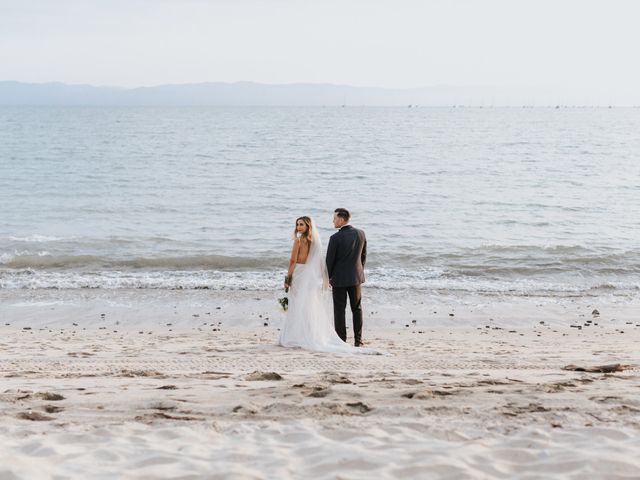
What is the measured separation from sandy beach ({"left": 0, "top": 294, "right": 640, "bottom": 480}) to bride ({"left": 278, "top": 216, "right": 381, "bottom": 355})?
1.72 feet

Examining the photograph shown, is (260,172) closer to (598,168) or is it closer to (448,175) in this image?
(448,175)

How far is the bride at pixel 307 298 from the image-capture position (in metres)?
9.57

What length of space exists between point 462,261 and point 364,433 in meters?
14.1

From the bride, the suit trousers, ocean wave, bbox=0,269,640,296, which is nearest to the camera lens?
the bride

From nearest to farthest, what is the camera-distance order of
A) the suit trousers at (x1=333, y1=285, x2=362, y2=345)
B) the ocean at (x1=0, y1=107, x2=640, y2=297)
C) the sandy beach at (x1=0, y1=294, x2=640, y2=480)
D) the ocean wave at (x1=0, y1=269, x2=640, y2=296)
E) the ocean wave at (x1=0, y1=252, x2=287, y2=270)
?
the sandy beach at (x1=0, y1=294, x2=640, y2=480) → the suit trousers at (x1=333, y1=285, x2=362, y2=345) → the ocean wave at (x1=0, y1=269, x2=640, y2=296) → the ocean at (x1=0, y1=107, x2=640, y2=297) → the ocean wave at (x1=0, y1=252, x2=287, y2=270)

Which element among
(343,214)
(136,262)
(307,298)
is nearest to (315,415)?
(307,298)

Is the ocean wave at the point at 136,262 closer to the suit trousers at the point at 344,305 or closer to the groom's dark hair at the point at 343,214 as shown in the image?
the suit trousers at the point at 344,305

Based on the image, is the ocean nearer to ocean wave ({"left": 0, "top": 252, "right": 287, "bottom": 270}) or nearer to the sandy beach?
ocean wave ({"left": 0, "top": 252, "right": 287, "bottom": 270})

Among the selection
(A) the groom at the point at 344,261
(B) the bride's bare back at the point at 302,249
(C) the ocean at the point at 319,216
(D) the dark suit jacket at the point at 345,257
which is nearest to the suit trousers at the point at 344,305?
(A) the groom at the point at 344,261

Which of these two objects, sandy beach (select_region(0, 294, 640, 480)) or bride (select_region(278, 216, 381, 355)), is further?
bride (select_region(278, 216, 381, 355))

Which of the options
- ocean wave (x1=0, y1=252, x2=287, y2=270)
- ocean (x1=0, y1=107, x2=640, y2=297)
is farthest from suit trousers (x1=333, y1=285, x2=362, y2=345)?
ocean wave (x1=0, y1=252, x2=287, y2=270)

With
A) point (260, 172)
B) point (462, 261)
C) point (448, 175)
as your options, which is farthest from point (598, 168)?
point (462, 261)

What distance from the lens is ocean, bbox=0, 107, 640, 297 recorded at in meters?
16.8

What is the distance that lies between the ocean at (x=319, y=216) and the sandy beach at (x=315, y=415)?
7122 mm
